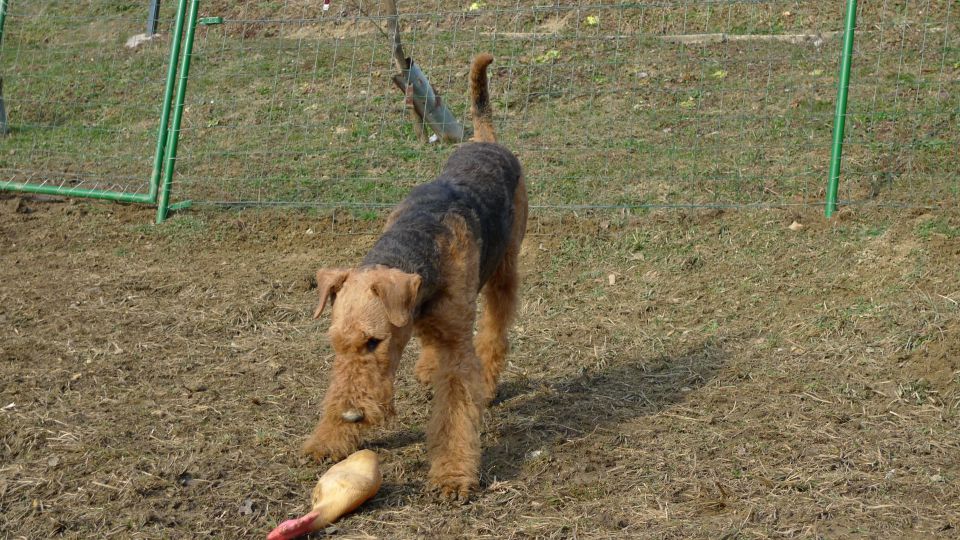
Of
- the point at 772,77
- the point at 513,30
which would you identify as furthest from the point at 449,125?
the point at 772,77

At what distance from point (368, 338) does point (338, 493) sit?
54 cm

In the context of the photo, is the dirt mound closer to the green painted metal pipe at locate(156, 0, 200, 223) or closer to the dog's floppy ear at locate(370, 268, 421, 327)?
the dog's floppy ear at locate(370, 268, 421, 327)

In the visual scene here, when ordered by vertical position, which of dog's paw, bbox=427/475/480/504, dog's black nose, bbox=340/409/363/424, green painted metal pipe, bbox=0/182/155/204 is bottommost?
green painted metal pipe, bbox=0/182/155/204

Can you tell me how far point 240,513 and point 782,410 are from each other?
2.30 metres

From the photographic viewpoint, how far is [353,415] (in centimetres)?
312

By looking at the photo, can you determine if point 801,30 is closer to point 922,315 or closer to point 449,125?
point 449,125

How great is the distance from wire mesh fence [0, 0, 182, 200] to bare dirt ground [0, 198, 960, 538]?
→ 1344mm

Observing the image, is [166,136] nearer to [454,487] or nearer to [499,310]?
[499,310]

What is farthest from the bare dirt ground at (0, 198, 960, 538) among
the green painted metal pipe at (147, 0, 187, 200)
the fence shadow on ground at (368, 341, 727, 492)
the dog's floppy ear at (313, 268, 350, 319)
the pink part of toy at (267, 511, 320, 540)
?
the dog's floppy ear at (313, 268, 350, 319)

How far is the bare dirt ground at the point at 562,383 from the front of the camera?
3242 mm

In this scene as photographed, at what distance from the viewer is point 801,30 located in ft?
29.1

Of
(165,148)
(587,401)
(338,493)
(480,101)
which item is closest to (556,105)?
(165,148)

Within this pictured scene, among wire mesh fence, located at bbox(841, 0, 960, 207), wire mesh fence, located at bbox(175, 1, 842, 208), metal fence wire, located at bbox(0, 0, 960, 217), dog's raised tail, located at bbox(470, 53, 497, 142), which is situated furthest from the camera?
wire mesh fence, located at bbox(175, 1, 842, 208)

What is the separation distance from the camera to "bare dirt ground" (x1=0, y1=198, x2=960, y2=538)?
324 centimetres
